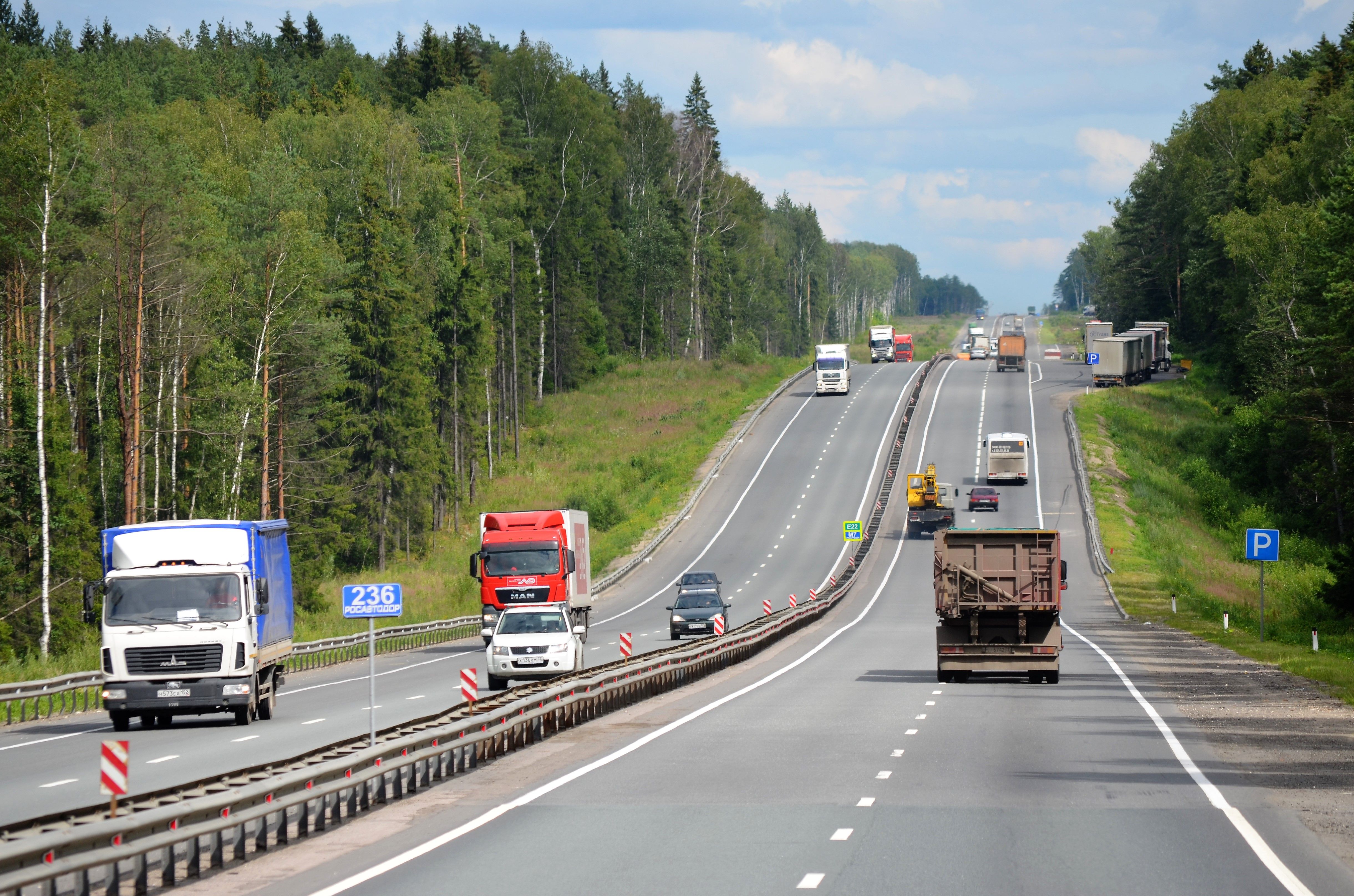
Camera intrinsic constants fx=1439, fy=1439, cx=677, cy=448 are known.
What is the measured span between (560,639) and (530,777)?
12.9m

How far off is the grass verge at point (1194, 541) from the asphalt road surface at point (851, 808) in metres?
8.26

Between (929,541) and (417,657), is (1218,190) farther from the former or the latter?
(417,657)

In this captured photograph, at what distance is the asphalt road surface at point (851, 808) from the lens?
11031 millimetres

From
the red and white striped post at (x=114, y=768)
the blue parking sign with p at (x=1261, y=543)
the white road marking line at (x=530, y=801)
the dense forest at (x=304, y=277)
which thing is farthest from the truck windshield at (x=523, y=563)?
the red and white striped post at (x=114, y=768)

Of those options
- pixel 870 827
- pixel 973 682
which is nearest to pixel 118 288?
pixel 973 682

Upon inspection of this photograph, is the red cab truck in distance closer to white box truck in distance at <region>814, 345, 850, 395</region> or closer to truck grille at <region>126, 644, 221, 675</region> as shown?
truck grille at <region>126, 644, 221, 675</region>

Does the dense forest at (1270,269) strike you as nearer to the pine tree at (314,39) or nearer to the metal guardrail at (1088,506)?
the metal guardrail at (1088,506)

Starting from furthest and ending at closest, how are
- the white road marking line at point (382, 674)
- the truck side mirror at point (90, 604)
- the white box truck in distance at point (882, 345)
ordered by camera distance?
the white box truck in distance at point (882, 345) → the white road marking line at point (382, 674) → the truck side mirror at point (90, 604)

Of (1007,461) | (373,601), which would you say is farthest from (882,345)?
(373,601)

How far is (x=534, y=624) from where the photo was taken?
30.7m

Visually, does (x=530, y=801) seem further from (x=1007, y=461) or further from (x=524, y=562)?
(x=1007, y=461)

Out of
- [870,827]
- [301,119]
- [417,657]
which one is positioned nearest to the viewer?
[870,827]

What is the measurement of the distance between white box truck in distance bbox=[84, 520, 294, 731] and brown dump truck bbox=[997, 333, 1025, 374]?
100 metres

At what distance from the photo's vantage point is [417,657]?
139 feet
